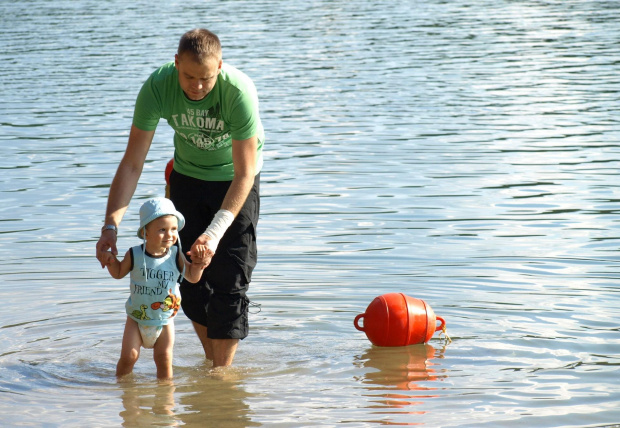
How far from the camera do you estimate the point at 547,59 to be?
2262 centimetres

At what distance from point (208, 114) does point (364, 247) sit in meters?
3.66

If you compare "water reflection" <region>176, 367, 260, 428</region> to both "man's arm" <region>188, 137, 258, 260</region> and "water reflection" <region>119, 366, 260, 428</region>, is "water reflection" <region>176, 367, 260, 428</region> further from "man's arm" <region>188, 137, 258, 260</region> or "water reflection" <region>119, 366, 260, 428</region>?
"man's arm" <region>188, 137, 258, 260</region>

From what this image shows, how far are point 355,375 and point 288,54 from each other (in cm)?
1895

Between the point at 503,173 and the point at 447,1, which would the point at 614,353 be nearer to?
the point at 503,173

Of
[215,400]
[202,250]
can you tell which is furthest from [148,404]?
[202,250]

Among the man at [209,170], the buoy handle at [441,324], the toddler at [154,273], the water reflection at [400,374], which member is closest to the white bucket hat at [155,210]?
the toddler at [154,273]

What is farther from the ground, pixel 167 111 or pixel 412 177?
pixel 167 111

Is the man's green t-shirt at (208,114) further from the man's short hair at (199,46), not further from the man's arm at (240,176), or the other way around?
the man's short hair at (199,46)

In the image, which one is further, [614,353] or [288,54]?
[288,54]

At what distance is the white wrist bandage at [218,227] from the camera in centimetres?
572

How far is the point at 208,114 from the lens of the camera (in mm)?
5988

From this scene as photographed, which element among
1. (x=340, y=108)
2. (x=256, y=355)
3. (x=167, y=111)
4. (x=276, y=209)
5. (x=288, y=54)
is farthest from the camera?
(x=288, y=54)

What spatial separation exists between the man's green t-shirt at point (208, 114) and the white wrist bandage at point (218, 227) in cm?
43

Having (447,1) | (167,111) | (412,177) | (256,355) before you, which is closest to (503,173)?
(412,177)
